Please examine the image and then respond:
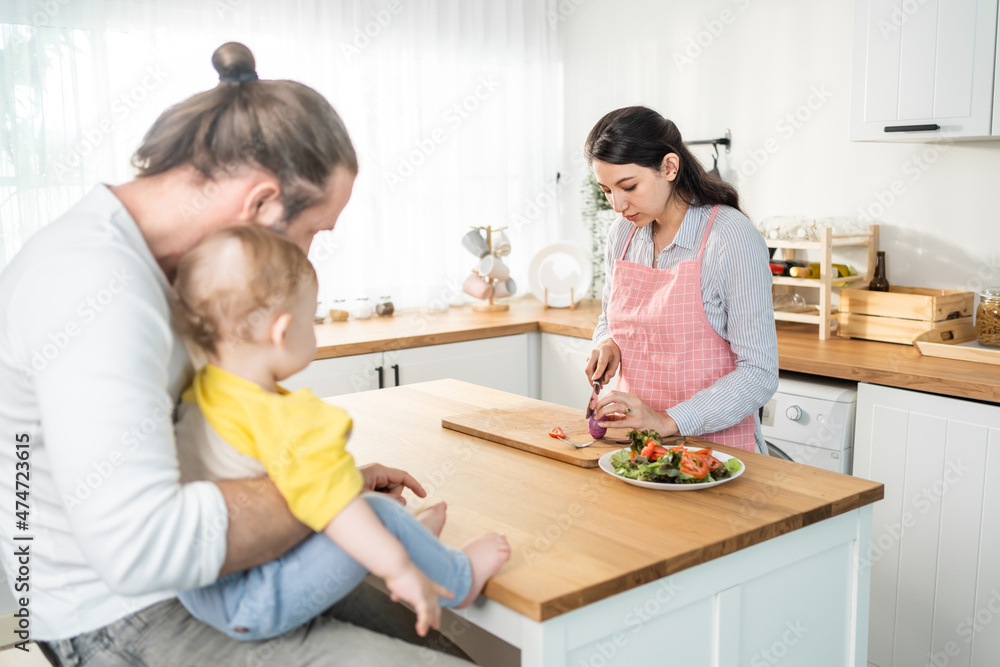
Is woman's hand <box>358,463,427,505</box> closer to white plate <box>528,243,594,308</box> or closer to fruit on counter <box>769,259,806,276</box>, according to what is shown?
fruit on counter <box>769,259,806,276</box>

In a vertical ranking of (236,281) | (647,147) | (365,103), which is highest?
(365,103)

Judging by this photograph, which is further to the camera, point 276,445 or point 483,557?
point 483,557

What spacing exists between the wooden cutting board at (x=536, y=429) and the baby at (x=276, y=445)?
1.93ft

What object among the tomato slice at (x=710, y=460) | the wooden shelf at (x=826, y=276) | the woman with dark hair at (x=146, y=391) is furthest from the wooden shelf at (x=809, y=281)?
the woman with dark hair at (x=146, y=391)

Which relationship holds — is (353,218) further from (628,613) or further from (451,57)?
(628,613)

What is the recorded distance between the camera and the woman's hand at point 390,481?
55.4 inches

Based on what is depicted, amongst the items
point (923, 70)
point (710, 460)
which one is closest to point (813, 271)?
point (923, 70)

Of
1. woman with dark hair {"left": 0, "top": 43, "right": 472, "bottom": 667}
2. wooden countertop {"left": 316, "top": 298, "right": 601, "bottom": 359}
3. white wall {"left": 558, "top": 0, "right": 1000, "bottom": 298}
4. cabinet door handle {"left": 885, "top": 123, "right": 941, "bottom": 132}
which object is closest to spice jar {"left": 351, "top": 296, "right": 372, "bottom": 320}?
wooden countertop {"left": 316, "top": 298, "right": 601, "bottom": 359}

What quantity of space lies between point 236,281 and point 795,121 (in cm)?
291

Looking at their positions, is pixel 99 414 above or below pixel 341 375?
above

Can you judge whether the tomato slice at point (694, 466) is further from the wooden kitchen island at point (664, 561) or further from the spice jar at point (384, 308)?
the spice jar at point (384, 308)

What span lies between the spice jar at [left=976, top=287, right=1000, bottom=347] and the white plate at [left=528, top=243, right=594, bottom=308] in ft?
5.81

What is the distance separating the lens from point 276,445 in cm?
98

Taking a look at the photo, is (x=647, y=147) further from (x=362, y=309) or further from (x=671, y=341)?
(x=362, y=309)
